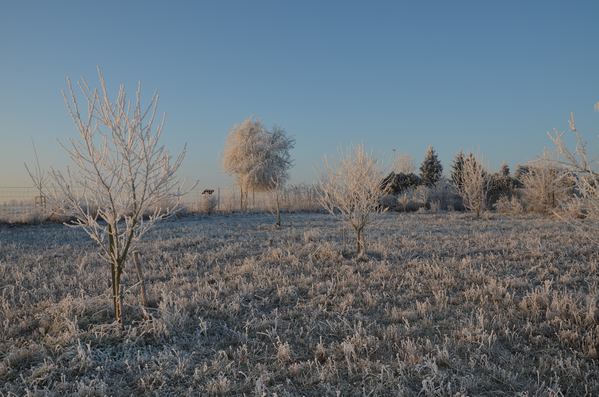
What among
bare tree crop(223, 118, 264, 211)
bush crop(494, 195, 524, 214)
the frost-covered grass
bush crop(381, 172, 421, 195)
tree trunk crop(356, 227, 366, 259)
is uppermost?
bare tree crop(223, 118, 264, 211)

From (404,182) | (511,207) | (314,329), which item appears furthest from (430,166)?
(314,329)

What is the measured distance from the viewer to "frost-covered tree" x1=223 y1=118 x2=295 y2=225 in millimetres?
26031

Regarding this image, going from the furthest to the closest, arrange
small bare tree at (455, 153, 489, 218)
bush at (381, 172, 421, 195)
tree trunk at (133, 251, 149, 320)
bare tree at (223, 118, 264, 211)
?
bush at (381, 172, 421, 195), bare tree at (223, 118, 264, 211), small bare tree at (455, 153, 489, 218), tree trunk at (133, 251, 149, 320)

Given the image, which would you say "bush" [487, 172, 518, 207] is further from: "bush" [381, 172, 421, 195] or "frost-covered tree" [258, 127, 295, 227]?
"frost-covered tree" [258, 127, 295, 227]

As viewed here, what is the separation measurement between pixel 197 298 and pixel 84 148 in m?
2.33

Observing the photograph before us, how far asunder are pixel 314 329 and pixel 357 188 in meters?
4.44

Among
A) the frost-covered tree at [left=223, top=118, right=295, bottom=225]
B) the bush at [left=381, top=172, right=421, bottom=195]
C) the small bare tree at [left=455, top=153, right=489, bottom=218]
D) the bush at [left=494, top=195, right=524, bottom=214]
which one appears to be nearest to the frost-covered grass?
the small bare tree at [left=455, top=153, right=489, bottom=218]

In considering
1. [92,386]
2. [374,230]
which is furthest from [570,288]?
[374,230]

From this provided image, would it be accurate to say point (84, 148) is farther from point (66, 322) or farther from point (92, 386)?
point (92, 386)

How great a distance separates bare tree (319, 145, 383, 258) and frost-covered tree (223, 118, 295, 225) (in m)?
16.9

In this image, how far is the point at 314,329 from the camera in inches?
173

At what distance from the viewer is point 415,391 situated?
3.12 m

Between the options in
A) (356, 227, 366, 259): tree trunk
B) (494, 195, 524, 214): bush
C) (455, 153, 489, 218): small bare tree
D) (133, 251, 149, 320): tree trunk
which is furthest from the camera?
(494, 195, 524, 214): bush

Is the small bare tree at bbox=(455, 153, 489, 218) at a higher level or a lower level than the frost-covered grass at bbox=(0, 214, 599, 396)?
higher
